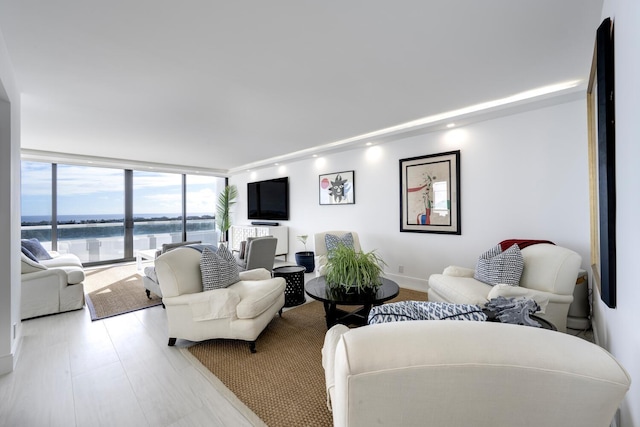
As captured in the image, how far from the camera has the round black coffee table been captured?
243 cm

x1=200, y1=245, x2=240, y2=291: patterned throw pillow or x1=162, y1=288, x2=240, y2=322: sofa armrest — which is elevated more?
x1=200, y1=245, x2=240, y2=291: patterned throw pillow

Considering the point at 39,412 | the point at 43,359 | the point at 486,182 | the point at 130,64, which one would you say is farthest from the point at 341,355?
the point at 486,182

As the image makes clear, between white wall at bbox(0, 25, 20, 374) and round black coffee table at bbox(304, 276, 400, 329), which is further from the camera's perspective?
round black coffee table at bbox(304, 276, 400, 329)

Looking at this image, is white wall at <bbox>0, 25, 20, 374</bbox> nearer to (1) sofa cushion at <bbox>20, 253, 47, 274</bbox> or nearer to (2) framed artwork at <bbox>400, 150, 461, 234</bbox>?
(1) sofa cushion at <bbox>20, 253, 47, 274</bbox>

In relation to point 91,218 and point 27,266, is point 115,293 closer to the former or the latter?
point 27,266

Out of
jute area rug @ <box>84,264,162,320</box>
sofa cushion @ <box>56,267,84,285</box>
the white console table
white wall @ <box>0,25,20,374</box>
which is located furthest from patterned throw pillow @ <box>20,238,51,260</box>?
the white console table

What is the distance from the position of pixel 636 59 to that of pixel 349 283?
6.98 ft

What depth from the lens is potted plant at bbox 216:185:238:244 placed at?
7.98m

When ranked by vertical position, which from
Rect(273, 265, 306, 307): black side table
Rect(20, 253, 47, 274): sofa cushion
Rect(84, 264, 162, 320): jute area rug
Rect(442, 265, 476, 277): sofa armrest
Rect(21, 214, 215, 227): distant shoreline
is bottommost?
Rect(84, 264, 162, 320): jute area rug

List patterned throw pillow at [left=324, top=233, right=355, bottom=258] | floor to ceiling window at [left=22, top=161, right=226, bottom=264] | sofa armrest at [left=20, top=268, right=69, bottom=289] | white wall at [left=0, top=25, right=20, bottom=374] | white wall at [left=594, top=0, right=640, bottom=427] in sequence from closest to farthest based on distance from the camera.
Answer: white wall at [left=594, top=0, right=640, bottom=427] → white wall at [left=0, top=25, right=20, bottom=374] → sofa armrest at [left=20, top=268, right=69, bottom=289] → patterned throw pillow at [left=324, top=233, right=355, bottom=258] → floor to ceiling window at [left=22, top=161, right=226, bottom=264]

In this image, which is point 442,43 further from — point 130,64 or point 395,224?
point 395,224

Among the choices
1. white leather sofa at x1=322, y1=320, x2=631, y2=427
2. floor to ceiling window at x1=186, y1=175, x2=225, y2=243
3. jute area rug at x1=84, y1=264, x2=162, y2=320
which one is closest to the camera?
white leather sofa at x1=322, y1=320, x2=631, y2=427

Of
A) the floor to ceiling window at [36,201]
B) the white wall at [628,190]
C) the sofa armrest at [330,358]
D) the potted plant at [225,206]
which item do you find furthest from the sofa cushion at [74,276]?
the white wall at [628,190]

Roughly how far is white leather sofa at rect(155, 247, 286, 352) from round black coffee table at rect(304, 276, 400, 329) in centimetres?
49
